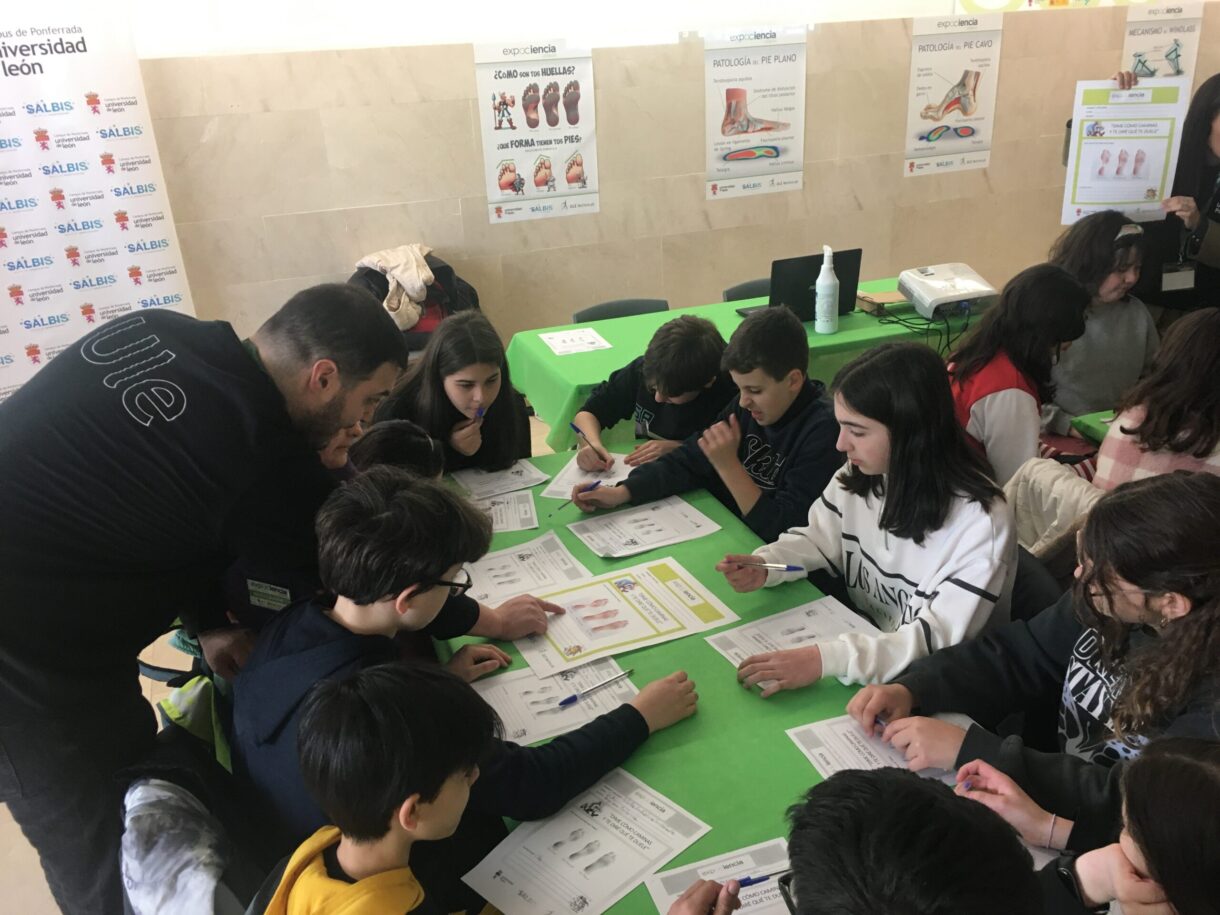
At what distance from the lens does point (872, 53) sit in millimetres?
4941

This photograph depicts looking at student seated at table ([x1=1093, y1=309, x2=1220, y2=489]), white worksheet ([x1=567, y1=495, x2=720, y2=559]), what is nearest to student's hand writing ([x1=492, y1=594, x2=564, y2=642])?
white worksheet ([x1=567, y1=495, x2=720, y2=559])

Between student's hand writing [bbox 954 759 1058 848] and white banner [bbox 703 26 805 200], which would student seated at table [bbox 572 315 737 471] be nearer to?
student's hand writing [bbox 954 759 1058 848]

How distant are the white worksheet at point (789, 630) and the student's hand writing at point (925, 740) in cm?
25

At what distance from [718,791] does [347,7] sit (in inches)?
161

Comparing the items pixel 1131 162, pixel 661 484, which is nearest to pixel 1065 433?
pixel 661 484

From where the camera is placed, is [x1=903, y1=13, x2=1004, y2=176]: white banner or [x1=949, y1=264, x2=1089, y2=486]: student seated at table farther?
[x1=903, y1=13, x2=1004, y2=176]: white banner

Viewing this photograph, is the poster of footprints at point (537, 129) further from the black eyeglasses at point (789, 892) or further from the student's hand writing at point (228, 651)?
the black eyeglasses at point (789, 892)

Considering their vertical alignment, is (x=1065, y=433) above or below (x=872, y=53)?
below

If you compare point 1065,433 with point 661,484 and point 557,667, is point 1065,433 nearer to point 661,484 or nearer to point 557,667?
point 661,484

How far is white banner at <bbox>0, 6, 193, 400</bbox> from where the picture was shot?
3.50 meters

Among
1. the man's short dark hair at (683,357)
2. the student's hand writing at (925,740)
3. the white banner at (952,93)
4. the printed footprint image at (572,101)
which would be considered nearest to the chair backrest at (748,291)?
the printed footprint image at (572,101)

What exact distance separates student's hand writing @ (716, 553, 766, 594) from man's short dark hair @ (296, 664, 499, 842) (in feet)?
2.45

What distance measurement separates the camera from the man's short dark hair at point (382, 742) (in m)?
1.03

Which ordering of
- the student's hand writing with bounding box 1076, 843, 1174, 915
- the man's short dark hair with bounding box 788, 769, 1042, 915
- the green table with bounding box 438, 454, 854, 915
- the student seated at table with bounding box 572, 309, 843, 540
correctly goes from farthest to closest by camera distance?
the student seated at table with bounding box 572, 309, 843, 540, the green table with bounding box 438, 454, 854, 915, the student's hand writing with bounding box 1076, 843, 1174, 915, the man's short dark hair with bounding box 788, 769, 1042, 915
